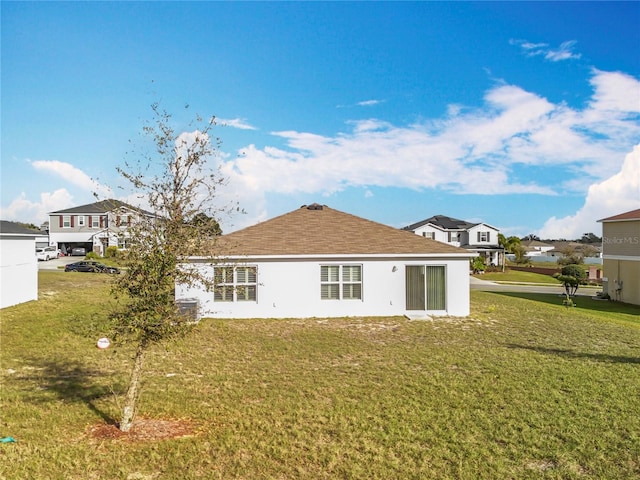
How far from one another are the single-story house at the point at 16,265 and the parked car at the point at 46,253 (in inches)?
1210

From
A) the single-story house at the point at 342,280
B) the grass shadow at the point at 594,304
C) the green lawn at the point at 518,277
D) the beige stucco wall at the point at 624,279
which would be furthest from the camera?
the green lawn at the point at 518,277

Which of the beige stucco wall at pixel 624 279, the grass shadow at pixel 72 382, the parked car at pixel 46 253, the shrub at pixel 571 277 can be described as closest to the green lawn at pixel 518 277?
the shrub at pixel 571 277

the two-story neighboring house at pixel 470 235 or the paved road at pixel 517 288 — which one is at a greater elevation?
the two-story neighboring house at pixel 470 235

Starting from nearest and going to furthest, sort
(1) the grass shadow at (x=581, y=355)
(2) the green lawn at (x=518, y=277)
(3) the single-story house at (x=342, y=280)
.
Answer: (1) the grass shadow at (x=581, y=355)
(3) the single-story house at (x=342, y=280)
(2) the green lawn at (x=518, y=277)

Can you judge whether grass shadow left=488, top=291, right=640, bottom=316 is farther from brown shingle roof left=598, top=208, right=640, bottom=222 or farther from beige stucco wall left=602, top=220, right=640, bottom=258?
brown shingle roof left=598, top=208, right=640, bottom=222

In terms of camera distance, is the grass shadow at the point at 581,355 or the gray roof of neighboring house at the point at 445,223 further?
the gray roof of neighboring house at the point at 445,223

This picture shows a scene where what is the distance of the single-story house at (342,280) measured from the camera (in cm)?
1856

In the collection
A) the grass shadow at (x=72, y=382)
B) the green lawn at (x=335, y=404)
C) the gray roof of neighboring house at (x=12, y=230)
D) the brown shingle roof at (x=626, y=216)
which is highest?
the brown shingle roof at (x=626, y=216)

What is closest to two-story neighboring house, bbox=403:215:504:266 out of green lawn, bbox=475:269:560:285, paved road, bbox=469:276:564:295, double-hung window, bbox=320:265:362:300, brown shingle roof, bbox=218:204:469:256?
green lawn, bbox=475:269:560:285

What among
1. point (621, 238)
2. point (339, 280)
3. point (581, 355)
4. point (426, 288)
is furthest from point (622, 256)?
point (339, 280)

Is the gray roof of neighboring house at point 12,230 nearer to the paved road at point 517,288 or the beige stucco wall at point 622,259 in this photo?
the paved road at point 517,288

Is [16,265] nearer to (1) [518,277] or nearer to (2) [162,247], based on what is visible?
(2) [162,247]

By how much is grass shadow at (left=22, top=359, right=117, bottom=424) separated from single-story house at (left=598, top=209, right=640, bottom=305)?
29.7 m

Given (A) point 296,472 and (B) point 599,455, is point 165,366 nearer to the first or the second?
(A) point 296,472
